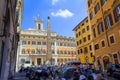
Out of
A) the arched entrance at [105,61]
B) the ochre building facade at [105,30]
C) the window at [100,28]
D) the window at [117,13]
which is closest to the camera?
the window at [117,13]

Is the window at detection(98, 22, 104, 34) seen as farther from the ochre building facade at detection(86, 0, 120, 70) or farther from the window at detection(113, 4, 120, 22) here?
the window at detection(113, 4, 120, 22)

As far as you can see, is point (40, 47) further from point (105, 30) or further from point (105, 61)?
point (105, 30)

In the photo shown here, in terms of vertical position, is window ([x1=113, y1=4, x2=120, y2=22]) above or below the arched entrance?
above

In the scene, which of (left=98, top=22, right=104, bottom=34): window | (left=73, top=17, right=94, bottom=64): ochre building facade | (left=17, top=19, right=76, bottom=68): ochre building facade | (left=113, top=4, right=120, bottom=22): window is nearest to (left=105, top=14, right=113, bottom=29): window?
(left=113, top=4, right=120, bottom=22): window

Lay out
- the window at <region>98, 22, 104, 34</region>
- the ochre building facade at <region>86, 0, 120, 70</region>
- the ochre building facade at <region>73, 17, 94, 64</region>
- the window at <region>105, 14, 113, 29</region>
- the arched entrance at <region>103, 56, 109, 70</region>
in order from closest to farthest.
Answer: the ochre building facade at <region>86, 0, 120, 70</region>
the window at <region>105, 14, 113, 29</region>
the arched entrance at <region>103, 56, 109, 70</region>
the window at <region>98, 22, 104, 34</region>
the ochre building facade at <region>73, 17, 94, 64</region>

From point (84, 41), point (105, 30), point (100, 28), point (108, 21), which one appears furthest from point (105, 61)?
point (84, 41)

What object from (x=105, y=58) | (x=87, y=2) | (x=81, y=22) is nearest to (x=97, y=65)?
(x=105, y=58)

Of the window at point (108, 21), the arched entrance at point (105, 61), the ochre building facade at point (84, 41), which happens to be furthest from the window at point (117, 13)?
the ochre building facade at point (84, 41)

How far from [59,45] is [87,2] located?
117 ft

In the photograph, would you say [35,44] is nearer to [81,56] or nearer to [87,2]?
[81,56]

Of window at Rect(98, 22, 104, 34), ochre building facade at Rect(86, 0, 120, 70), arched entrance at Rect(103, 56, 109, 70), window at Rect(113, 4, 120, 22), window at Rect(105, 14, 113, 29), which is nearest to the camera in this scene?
window at Rect(113, 4, 120, 22)

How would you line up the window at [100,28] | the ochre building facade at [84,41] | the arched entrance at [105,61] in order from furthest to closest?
the ochre building facade at [84,41]
the window at [100,28]
the arched entrance at [105,61]

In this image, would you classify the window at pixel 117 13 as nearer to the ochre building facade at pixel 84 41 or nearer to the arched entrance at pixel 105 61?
the arched entrance at pixel 105 61

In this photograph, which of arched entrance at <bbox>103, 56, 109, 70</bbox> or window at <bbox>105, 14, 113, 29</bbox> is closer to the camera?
window at <bbox>105, 14, 113, 29</bbox>
